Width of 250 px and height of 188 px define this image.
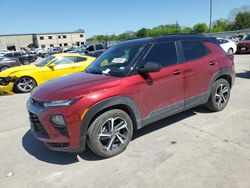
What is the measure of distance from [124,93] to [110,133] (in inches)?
25.9

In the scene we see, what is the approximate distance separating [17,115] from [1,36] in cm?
9212

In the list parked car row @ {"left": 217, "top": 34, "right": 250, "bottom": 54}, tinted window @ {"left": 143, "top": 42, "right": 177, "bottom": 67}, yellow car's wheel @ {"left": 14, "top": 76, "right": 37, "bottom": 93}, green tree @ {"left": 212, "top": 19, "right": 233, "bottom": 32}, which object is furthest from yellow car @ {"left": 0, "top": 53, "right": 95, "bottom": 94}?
green tree @ {"left": 212, "top": 19, "right": 233, "bottom": 32}

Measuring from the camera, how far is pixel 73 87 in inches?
144

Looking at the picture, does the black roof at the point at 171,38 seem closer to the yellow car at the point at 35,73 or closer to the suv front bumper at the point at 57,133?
the suv front bumper at the point at 57,133

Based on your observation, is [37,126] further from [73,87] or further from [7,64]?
[7,64]

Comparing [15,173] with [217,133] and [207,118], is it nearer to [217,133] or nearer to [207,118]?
[217,133]

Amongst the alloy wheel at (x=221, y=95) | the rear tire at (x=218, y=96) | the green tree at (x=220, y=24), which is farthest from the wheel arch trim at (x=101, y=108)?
the green tree at (x=220, y=24)

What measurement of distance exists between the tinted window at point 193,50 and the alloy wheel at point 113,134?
6.16 ft

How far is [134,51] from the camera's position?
427cm

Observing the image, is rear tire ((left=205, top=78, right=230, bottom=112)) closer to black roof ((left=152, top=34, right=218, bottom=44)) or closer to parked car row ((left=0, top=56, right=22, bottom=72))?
black roof ((left=152, top=34, right=218, bottom=44))

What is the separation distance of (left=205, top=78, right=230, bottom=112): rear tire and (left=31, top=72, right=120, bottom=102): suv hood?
2.49 meters

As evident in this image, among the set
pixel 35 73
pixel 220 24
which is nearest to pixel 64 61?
pixel 35 73

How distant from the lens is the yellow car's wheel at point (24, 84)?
9302 mm

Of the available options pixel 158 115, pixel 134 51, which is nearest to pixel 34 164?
pixel 158 115
